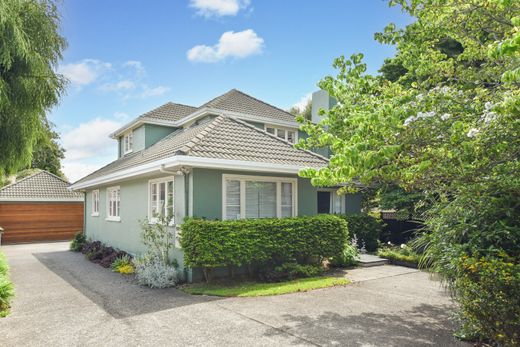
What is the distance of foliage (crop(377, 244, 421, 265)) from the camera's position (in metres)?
11.9

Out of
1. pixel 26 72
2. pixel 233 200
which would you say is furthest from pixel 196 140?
pixel 26 72

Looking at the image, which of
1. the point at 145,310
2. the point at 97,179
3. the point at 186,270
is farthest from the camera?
the point at 97,179

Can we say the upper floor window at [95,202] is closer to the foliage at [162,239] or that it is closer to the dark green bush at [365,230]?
the foliage at [162,239]

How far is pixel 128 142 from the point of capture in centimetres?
1889

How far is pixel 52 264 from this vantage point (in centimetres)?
1336

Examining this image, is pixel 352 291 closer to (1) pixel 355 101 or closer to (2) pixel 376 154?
(1) pixel 355 101

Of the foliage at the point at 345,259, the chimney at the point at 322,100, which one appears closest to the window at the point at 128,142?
the chimney at the point at 322,100

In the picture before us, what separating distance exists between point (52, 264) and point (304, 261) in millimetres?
9513

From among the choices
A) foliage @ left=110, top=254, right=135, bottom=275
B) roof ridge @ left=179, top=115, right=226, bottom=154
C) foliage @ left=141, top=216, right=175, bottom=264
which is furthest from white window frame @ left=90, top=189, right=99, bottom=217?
roof ridge @ left=179, top=115, right=226, bottom=154

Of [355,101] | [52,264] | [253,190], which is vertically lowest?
[52,264]

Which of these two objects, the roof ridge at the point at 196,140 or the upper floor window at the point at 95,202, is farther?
the upper floor window at the point at 95,202

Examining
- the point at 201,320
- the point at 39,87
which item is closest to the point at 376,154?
the point at 201,320

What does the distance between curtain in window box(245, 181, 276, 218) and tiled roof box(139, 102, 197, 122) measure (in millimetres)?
8301

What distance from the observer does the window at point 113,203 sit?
47.8 ft
